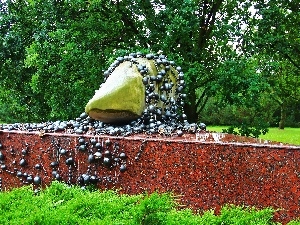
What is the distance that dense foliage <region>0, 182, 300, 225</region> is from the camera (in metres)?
3.06

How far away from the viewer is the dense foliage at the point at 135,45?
414 inches

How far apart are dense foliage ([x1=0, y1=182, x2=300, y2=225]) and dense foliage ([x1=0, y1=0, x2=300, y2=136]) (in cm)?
650

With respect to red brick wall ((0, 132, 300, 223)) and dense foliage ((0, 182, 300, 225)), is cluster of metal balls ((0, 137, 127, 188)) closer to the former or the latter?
red brick wall ((0, 132, 300, 223))

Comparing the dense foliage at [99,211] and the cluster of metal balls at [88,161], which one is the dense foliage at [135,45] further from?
the dense foliage at [99,211]

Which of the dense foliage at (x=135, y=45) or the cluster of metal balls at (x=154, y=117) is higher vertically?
the dense foliage at (x=135, y=45)

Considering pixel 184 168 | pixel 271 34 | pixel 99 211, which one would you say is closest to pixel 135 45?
pixel 271 34

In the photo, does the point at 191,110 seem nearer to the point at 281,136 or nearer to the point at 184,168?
the point at 184,168

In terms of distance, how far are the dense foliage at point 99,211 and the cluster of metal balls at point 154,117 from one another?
75.4 inches

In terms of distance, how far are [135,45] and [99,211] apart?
7.99 m

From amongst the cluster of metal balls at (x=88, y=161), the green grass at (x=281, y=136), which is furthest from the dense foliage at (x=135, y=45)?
the green grass at (x=281, y=136)

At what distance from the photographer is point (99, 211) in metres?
3.48

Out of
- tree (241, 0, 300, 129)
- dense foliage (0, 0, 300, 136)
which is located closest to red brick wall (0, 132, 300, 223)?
dense foliage (0, 0, 300, 136)

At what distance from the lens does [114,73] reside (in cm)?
691

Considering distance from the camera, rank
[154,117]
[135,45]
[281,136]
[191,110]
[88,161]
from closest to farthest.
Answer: [88,161], [154,117], [135,45], [191,110], [281,136]
